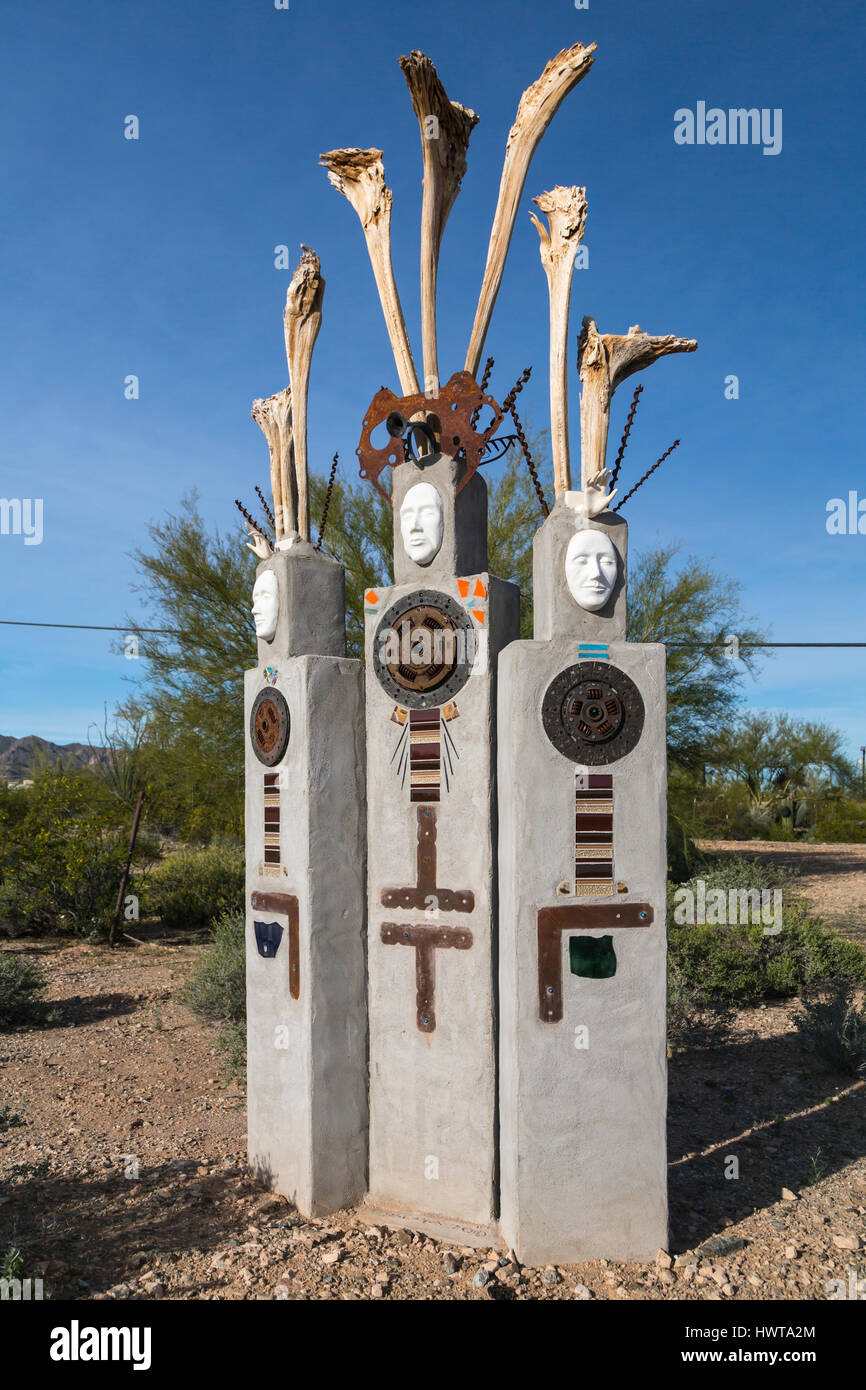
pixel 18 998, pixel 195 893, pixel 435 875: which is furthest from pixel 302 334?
pixel 195 893

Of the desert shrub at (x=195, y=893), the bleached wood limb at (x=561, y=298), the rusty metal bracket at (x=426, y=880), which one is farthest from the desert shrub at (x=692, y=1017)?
the desert shrub at (x=195, y=893)

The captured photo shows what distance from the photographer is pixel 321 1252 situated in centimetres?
416

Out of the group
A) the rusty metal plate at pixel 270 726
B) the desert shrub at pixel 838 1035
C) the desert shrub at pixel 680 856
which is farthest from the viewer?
the desert shrub at pixel 680 856

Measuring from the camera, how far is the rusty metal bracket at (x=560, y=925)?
13.4 ft

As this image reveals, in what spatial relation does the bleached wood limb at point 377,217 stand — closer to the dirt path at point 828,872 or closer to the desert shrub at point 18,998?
the desert shrub at point 18,998

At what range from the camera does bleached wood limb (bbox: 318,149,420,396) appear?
511cm

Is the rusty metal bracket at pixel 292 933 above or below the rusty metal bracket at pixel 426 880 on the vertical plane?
below

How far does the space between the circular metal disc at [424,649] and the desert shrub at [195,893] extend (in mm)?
8873

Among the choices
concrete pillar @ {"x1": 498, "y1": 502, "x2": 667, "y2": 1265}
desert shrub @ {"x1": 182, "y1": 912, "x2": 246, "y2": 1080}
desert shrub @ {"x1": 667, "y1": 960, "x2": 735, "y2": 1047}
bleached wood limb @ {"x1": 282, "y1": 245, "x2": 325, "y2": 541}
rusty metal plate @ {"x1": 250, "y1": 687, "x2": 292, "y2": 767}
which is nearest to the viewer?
concrete pillar @ {"x1": 498, "y1": 502, "x2": 667, "y2": 1265}

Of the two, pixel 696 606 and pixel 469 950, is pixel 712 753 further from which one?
pixel 469 950

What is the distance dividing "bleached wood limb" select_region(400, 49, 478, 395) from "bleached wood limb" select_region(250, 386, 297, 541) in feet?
3.03

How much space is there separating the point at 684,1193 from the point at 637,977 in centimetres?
163

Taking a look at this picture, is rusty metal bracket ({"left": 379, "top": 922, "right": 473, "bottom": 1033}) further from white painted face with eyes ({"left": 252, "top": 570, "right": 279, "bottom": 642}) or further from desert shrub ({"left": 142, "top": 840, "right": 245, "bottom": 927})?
desert shrub ({"left": 142, "top": 840, "right": 245, "bottom": 927})

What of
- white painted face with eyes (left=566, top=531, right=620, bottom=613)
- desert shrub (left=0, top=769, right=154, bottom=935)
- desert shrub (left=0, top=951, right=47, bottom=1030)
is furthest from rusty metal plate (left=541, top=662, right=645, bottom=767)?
desert shrub (left=0, top=769, right=154, bottom=935)
